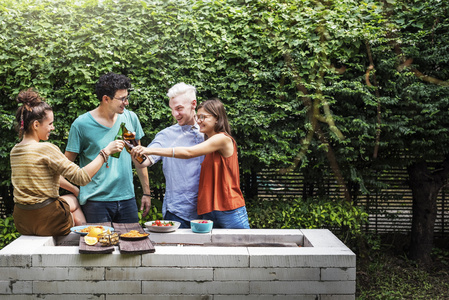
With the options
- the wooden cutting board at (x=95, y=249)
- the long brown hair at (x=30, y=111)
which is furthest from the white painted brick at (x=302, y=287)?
the long brown hair at (x=30, y=111)

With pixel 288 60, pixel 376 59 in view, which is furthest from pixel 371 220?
pixel 288 60

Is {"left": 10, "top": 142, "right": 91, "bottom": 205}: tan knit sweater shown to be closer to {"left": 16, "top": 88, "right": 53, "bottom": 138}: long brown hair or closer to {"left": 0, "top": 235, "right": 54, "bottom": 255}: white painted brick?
{"left": 16, "top": 88, "right": 53, "bottom": 138}: long brown hair

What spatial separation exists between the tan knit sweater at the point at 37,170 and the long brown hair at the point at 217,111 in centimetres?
112

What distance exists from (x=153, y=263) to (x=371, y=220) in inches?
153

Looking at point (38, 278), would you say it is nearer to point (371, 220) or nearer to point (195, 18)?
point (195, 18)

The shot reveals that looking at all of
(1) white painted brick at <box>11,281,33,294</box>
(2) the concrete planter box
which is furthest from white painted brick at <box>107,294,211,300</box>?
(1) white painted brick at <box>11,281,33,294</box>

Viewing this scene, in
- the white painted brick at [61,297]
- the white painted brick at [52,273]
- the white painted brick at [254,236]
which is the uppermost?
the white painted brick at [254,236]

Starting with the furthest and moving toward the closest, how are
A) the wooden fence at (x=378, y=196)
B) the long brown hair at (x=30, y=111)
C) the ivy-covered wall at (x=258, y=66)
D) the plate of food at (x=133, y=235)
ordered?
the wooden fence at (x=378, y=196)
the ivy-covered wall at (x=258, y=66)
the long brown hair at (x=30, y=111)
the plate of food at (x=133, y=235)

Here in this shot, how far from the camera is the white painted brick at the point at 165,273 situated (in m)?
2.73

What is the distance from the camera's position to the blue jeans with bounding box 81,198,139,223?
368 cm

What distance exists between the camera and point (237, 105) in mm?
4711

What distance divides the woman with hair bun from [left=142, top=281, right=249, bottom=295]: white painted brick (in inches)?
36.9

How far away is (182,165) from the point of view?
372 centimetres

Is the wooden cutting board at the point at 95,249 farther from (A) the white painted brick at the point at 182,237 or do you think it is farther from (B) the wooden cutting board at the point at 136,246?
(A) the white painted brick at the point at 182,237
